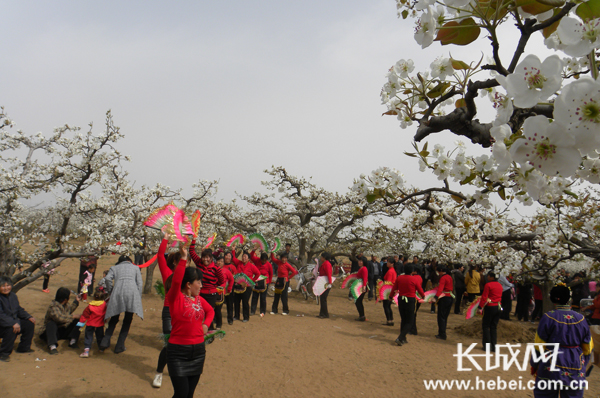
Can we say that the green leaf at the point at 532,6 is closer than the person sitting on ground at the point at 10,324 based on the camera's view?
Yes

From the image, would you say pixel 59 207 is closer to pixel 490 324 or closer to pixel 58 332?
pixel 58 332

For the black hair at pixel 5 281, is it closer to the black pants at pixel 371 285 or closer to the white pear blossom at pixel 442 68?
the white pear blossom at pixel 442 68

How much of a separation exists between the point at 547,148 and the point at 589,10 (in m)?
0.47

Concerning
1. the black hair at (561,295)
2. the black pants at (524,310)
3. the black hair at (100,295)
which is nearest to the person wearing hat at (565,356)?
the black hair at (561,295)

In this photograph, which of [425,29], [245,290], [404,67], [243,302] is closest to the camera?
[425,29]

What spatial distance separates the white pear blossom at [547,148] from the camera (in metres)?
1.00

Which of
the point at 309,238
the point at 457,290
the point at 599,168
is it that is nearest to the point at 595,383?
the point at 457,290

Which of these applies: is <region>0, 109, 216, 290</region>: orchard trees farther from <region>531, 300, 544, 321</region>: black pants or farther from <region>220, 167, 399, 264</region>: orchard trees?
<region>531, 300, 544, 321</region>: black pants

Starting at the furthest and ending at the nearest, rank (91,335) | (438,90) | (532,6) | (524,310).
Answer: (524,310) → (91,335) → (438,90) → (532,6)

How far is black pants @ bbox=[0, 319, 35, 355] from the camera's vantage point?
520 cm

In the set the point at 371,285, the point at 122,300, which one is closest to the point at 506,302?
the point at 371,285

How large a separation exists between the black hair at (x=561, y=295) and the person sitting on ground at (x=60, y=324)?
24.4 ft

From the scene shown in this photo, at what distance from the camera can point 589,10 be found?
107 cm

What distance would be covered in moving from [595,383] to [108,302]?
28.8 ft
